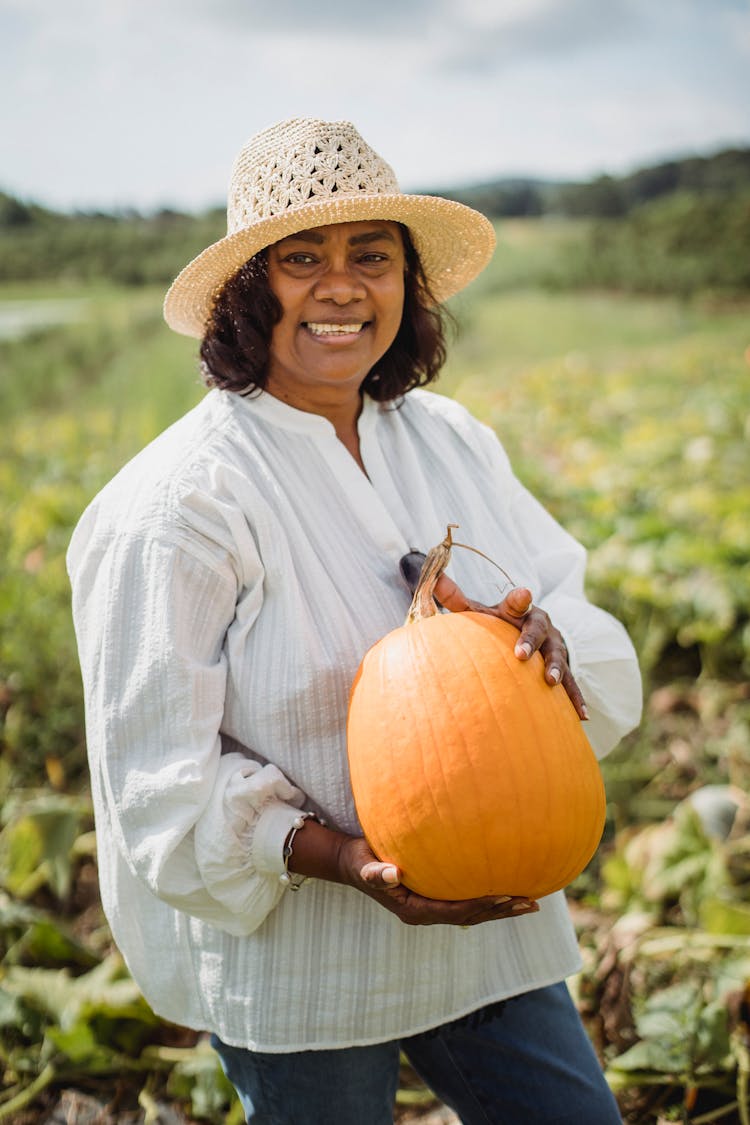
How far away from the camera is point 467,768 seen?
4.17ft

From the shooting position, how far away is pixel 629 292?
13039 mm

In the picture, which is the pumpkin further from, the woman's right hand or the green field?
the green field

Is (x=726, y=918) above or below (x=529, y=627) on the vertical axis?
below

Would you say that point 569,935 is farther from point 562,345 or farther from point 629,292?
point 629,292

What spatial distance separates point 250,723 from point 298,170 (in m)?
0.79

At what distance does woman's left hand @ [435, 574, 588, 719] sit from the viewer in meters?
1.35

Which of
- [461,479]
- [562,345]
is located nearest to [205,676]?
[461,479]

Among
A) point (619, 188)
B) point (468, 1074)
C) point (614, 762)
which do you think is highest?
point (619, 188)

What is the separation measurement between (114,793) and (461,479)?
76 centimetres

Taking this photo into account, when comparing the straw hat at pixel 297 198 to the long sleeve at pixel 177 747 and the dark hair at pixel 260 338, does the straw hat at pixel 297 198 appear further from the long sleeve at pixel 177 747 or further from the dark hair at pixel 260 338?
the long sleeve at pixel 177 747

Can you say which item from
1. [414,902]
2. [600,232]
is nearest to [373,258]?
[414,902]

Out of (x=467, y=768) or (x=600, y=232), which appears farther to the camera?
(x=600, y=232)

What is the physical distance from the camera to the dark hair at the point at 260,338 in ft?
5.08

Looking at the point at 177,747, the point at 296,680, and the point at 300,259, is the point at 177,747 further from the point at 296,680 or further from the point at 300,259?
the point at 300,259
